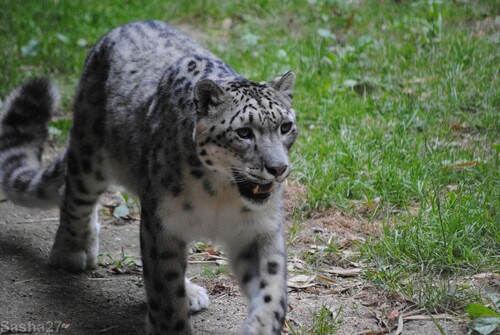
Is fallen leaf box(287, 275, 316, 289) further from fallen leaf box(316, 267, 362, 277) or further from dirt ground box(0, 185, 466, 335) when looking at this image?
fallen leaf box(316, 267, 362, 277)

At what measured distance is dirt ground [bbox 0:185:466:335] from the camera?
18.6 ft

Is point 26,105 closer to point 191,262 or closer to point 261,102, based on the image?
point 191,262

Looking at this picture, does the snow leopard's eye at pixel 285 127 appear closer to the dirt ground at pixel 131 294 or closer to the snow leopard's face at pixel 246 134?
the snow leopard's face at pixel 246 134

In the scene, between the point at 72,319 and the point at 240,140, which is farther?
the point at 72,319

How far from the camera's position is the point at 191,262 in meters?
6.84

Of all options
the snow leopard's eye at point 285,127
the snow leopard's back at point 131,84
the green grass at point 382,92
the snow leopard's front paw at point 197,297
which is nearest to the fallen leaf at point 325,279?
the green grass at point 382,92

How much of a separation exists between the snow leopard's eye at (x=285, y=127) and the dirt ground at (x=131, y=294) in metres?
1.46

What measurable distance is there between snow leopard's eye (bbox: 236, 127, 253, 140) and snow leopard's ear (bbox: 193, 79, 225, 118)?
0.90ft

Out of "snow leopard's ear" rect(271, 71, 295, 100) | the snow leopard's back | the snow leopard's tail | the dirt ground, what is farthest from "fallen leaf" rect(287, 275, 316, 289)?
the snow leopard's tail

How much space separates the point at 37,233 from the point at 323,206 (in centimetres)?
259

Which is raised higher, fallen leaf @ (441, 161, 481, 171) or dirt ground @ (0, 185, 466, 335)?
fallen leaf @ (441, 161, 481, 171)

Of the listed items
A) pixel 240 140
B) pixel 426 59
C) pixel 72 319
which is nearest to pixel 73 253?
pixel 72 319

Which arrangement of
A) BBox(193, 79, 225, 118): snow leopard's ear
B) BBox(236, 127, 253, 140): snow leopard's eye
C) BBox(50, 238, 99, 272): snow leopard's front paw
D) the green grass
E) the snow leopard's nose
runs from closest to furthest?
the snow leopard's nose, BBox(236, 127, 253, 140): snow leopard's eye, BBox(193, 79, 225, 118): snow leopard's ear, the green grass, BBox(50, 238, 99, 272): snow leopard's front paw

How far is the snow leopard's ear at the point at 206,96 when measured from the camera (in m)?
4.84
